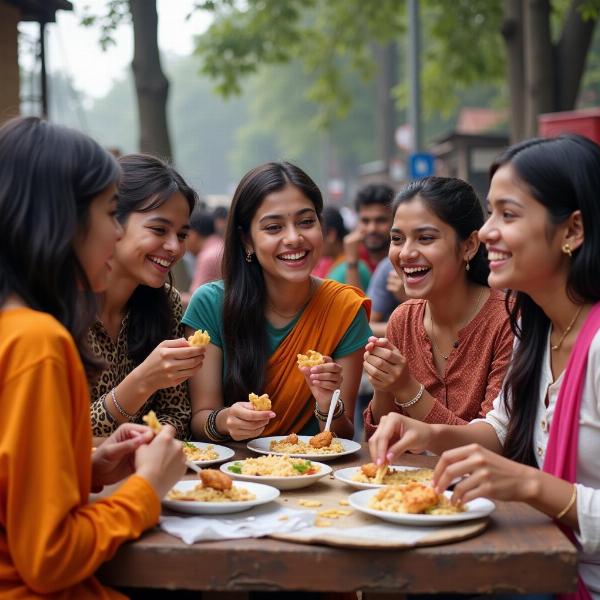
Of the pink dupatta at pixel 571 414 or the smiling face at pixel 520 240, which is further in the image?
the smiling face at pixel 520 240

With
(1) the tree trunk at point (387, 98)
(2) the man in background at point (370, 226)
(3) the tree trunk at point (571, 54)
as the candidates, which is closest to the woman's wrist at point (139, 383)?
(2) the man in background at point (370, 226)

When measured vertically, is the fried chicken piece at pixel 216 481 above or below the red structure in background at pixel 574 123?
below

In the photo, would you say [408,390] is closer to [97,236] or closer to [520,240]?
[520,240]

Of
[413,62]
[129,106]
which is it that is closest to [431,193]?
[413,62]

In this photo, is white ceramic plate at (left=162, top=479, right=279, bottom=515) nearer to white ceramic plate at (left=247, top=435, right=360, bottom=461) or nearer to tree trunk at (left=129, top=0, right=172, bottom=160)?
white ceramic plate at (left=247, top=435, right=360, bottom=461)

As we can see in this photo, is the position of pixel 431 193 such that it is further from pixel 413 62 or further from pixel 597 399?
pixel 413 62

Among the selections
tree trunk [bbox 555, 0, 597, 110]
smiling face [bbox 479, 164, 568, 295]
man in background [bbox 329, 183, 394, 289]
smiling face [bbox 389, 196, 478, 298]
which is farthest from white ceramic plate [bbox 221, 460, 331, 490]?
tree trunk [bbox 555, 0, 597, 110]

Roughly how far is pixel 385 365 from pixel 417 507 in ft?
3.50

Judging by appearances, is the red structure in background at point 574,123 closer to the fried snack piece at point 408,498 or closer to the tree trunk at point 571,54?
the tree trunk at point 571,54

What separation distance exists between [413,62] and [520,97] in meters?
3.39

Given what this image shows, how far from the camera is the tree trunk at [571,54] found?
34.3 feet

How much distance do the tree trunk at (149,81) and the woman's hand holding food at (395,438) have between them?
646 centimetres

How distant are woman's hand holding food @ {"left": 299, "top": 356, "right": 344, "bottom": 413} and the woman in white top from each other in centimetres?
66

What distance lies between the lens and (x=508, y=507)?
2.77 meters
